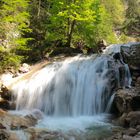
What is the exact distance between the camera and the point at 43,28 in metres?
24.0

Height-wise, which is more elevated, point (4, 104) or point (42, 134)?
point (4, 104)

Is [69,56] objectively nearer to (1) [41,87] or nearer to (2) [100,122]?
(1) [41,87]

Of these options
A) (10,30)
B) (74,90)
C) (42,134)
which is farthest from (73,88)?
(10,30)

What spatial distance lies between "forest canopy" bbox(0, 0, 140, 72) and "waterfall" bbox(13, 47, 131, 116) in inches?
110

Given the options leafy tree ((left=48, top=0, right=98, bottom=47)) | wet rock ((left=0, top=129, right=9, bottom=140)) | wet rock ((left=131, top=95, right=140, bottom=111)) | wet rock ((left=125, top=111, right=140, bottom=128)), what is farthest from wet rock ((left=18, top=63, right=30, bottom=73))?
wet rock ((left=0, top=129, right=9, bottom=140))

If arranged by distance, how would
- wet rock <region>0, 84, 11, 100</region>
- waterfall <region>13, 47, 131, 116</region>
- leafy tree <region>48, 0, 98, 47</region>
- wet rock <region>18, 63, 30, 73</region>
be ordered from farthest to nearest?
leafy tree <region>48, 0, 98, 47</region> < wet rock <region>18, 63, 30, 73</region> < wet rock <region>0, 84, 11, 100</region> < waterfall <region>13, 47, 131, 116</region>

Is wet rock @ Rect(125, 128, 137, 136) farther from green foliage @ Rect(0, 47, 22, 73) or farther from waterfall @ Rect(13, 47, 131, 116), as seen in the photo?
green foliage @ Rect(0, 47, 22, 73)

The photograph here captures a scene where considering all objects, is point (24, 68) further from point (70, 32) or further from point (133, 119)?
point (133, 119)

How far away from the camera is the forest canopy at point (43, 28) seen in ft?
62.0

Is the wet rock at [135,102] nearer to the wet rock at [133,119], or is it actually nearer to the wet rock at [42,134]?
the wet rock at [133,119]

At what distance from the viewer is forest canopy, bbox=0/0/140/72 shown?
62.0 feet

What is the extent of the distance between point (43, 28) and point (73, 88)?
9345mm

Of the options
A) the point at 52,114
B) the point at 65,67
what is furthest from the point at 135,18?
the point at 52,114

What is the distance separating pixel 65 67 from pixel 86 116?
434 centimetres
